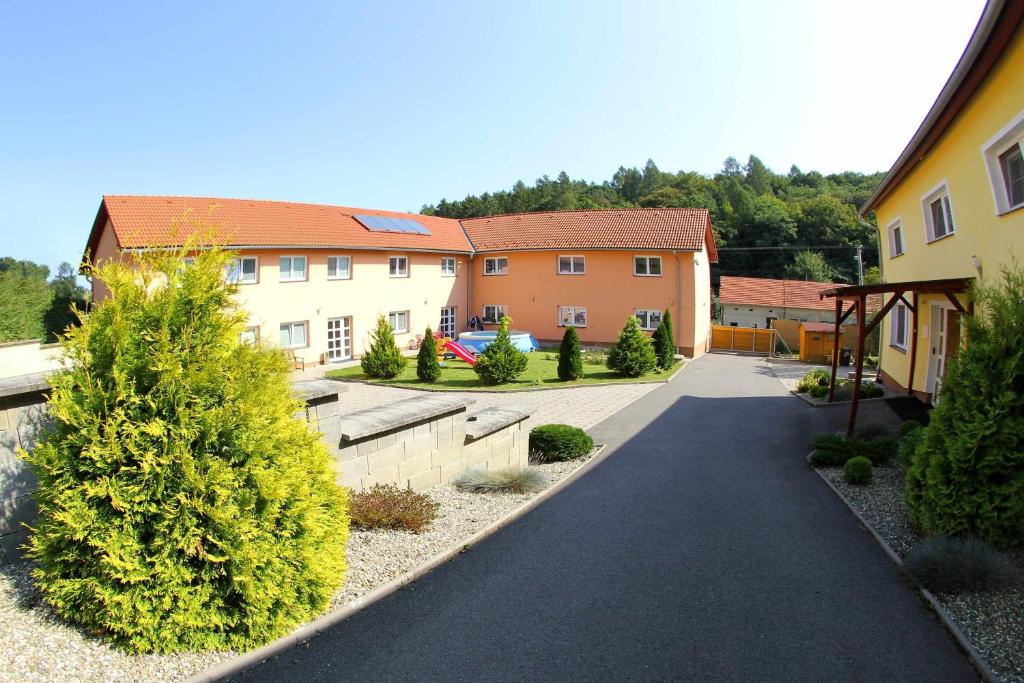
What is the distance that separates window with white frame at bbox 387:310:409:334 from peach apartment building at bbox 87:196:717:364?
53mm

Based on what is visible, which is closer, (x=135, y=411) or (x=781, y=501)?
(x=135, y=411)

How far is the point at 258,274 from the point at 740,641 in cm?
2338

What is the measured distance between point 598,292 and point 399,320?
10395 millimetres

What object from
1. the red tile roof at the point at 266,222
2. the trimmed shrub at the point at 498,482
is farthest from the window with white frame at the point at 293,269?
the trimmed shrub at the point at 498,482

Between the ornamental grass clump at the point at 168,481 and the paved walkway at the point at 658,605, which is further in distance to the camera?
the paved walkway at the point at 658,605

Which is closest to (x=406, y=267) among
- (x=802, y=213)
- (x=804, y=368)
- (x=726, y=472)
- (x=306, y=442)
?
(x=804, y=368)

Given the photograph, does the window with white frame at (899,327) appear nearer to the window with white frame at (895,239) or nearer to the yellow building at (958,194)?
the yellow building at (958,194)

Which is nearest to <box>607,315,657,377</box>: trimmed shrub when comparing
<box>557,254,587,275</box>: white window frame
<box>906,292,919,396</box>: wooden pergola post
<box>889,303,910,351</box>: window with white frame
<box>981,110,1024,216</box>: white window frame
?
<box>889,303,910,351</box>: window with white frame

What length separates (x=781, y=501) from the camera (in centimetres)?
844

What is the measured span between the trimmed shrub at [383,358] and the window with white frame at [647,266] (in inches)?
567

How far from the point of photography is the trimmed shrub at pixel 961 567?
5090mm

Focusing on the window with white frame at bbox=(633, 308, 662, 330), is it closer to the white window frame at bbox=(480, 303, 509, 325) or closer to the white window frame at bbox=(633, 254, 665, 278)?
the white window frame at bbox=(633, 254, 665, 278)

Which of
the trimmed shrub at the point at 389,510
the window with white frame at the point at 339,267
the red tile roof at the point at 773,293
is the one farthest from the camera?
the red tile roof at the point at 773,293

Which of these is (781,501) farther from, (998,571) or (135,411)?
(135,411)
